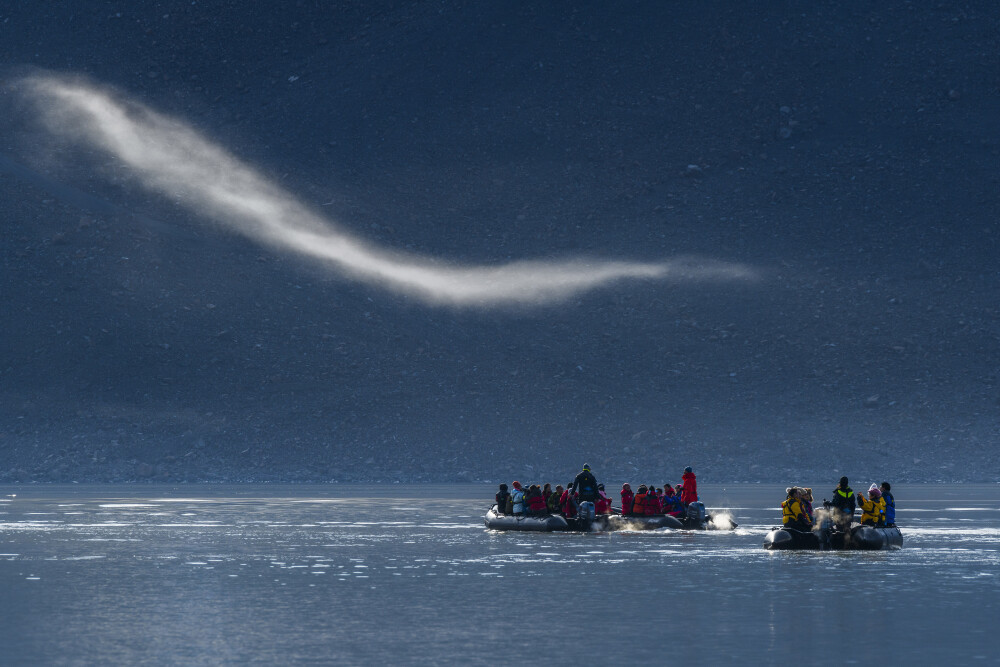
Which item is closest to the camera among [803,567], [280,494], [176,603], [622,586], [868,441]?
[176,603]

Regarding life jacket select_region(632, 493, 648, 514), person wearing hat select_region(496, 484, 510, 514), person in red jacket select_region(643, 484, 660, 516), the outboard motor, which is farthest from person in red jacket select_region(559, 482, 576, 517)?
the outboard motor

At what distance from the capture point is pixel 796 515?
40875mm

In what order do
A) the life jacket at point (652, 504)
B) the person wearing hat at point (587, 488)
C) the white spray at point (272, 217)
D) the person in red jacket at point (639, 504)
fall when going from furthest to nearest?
the white spray at point (272, 217)
the life jacket at point (652, 504)
the person in red jacket at point (639, 504)
the person wearing hat at point (587, 488)

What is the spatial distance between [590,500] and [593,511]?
0.35 metres

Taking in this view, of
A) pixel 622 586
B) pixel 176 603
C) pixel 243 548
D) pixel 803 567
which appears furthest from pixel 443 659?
pixel 243 548

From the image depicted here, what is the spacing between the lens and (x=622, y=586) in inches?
1166

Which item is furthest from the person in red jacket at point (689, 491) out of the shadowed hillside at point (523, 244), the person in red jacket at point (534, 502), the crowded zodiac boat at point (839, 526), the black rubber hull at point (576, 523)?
the shadowed hillside at point (523, 244)

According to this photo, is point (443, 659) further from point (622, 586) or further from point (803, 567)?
point (803, 567)

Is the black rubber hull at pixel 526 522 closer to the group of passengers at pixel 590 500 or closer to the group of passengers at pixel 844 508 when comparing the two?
the group of passengers at pixel 590 500

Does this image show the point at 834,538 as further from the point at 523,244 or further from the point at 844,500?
the point at 523,244

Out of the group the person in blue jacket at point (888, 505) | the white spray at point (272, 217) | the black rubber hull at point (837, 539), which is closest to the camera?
the black rubber hull at point (837, 539)

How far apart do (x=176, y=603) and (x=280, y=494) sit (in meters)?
61.6

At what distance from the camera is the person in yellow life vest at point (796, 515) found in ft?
132

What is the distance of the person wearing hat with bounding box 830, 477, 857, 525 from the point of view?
129ft
